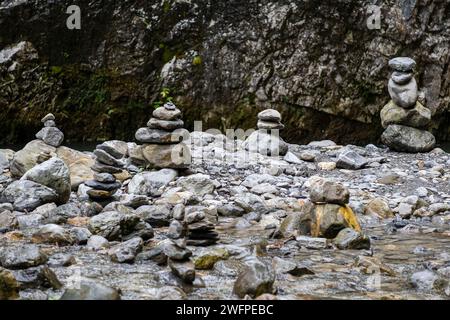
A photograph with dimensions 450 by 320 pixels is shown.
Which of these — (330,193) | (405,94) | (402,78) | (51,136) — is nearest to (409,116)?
(405,94)

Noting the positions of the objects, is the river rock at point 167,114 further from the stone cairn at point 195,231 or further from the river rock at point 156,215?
the stone cairn at point 195,231

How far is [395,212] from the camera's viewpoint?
7.80 metres

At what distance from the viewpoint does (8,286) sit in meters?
4.47

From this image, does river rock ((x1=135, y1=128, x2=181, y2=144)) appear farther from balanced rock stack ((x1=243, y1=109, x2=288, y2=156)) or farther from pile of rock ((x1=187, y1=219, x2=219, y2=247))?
pile of rock ((x1=187, y1=219, x2=219, y2=247))

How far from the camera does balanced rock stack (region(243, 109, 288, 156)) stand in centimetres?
1057

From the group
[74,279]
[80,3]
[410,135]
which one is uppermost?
[80,3]

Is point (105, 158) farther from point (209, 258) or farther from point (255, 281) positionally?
point (255, 281)

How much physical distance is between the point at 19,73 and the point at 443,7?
1085 centimetres

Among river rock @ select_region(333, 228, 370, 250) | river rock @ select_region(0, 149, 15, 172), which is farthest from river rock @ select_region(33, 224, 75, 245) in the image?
river rock @ select_region(0, 149, 15, 172)

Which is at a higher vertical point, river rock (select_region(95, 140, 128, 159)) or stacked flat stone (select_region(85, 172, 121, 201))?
river rock (select_region(95, 140, 128, 159))

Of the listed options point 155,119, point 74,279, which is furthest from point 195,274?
point 155,119

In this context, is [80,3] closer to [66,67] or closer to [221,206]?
[66,67]

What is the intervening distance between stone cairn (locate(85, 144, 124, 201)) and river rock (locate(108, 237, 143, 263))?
91.8 inches

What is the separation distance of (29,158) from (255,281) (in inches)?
221
